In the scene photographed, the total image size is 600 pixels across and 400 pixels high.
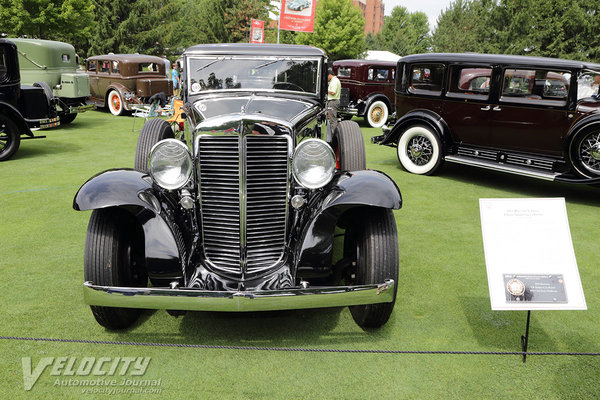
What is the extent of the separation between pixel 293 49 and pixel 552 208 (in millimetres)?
2500

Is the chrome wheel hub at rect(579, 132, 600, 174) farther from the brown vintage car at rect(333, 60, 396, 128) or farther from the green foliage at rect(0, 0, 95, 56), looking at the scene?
the green foliage at rect(0, 0, 95, 56)

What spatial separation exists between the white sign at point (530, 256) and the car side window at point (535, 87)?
420 centimetres

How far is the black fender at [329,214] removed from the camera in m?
2.80

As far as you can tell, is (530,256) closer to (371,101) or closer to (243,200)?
(243,200)

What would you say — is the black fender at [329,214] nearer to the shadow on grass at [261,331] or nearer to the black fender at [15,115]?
the shadow on grass at [261,331]

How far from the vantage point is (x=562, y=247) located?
8.79 ft

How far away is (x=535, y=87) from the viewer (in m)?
6.48

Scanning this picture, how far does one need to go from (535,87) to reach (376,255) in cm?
502

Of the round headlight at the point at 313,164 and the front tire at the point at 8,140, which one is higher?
the round headlight at the point at 313,164

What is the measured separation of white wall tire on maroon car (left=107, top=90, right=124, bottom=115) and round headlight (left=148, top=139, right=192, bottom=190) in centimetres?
1320

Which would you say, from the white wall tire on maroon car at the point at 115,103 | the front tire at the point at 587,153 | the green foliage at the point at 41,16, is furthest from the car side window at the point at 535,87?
the green foliage at the point at 41,16

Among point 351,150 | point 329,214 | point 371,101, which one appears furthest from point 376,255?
point 371,101

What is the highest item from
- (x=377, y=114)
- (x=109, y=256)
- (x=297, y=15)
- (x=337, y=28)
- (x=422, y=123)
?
(x=337, y=28)

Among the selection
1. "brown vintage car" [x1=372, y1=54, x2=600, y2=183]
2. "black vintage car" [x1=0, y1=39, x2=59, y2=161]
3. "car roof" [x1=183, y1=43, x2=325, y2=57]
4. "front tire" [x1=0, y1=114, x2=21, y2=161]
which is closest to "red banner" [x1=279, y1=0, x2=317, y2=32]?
"brown vintage car" [x1=372, y1=54, x2=600, y2=183]
